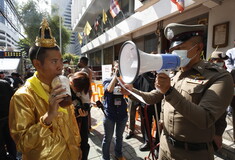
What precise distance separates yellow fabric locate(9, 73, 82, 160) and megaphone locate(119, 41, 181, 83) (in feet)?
2.45

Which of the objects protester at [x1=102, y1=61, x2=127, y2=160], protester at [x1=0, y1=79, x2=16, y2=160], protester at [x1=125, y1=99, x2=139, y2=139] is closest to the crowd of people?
protester at [x1=102, y1=61, x2=127, y2=160]

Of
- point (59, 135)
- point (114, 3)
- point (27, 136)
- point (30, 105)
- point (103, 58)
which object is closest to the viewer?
point (27, 136)

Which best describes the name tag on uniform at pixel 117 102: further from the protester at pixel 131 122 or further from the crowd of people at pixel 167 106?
the protester at pixel 131 122

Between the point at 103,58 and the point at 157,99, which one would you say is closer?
the point at 157,99

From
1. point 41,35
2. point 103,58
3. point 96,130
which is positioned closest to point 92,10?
point 103,58

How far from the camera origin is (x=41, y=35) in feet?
4.28

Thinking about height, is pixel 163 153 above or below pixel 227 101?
below

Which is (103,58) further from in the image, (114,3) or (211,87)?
(211,87)

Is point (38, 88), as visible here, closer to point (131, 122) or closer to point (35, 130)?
point (35, 130)

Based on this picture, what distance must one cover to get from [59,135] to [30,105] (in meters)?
0.36

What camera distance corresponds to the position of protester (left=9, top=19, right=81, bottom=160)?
102 cm

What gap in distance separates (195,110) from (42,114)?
3.96 feet

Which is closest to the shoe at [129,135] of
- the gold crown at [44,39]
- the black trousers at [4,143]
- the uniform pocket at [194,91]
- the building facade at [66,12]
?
the black trousers at [4,143]

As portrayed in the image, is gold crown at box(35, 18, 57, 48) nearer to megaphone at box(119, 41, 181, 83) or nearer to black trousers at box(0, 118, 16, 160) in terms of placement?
megaphone at box(119, 41, 181, 83)
